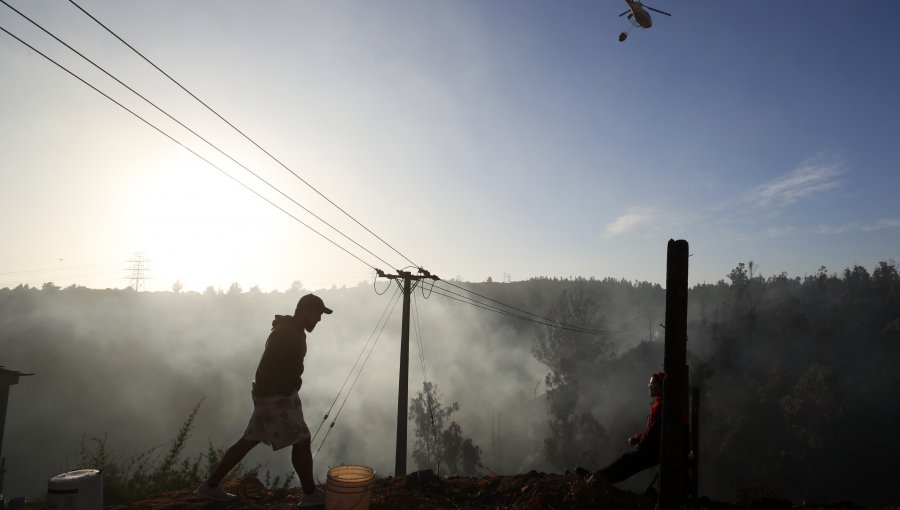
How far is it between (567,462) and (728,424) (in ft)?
65.2

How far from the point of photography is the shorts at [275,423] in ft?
16.9

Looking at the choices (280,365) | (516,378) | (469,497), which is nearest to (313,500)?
(280,365)

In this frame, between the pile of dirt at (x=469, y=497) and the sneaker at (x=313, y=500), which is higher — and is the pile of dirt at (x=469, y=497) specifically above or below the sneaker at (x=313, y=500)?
below

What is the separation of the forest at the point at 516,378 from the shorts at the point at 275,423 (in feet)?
55.1

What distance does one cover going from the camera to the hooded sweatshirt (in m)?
5.26

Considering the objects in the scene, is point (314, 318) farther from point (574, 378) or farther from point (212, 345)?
point (212, 345)

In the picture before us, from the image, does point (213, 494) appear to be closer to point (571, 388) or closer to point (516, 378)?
point (571, 388)

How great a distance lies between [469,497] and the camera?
22.4 feet

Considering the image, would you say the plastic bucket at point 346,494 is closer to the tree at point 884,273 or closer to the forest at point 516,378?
the forest at point 516,378

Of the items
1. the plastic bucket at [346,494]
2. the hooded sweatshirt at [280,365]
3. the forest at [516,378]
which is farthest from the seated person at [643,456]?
the forest at [516,378]

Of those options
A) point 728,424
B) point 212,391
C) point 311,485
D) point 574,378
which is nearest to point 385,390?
point 212,391

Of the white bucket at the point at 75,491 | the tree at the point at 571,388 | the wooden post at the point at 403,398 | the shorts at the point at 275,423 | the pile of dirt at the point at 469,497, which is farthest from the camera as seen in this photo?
the tree at the point at 571,388

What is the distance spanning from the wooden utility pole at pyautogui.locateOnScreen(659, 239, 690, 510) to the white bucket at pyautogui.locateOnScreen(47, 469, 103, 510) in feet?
18.5

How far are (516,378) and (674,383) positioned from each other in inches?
4729
